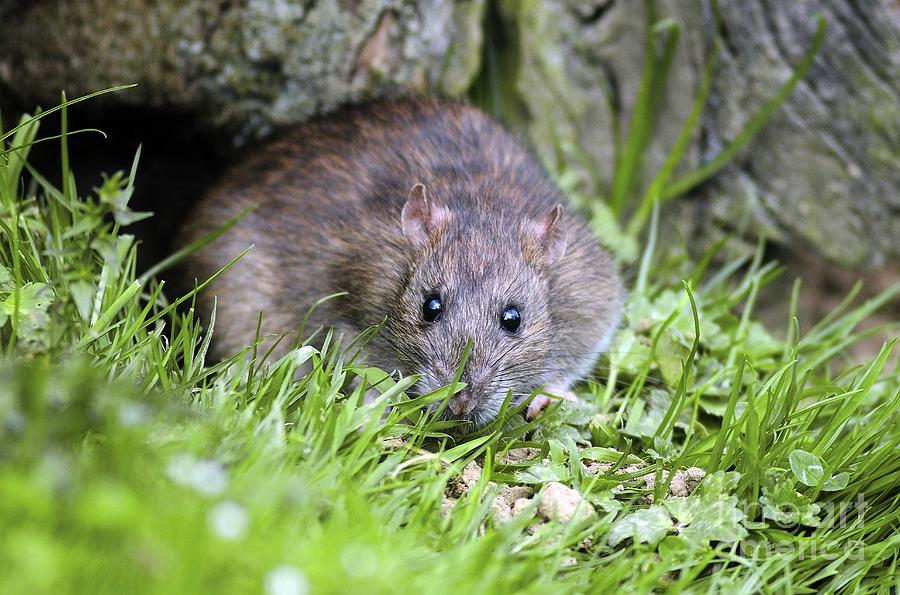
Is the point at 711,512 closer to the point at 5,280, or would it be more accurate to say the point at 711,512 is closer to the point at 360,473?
the point at 360,473

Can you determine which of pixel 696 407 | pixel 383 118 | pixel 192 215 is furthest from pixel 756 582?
pixel 192 215

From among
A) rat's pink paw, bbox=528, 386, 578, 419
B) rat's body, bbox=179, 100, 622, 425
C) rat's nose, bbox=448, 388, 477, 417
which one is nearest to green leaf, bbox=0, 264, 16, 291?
rat's body, bbox=179, 100, 622, 425

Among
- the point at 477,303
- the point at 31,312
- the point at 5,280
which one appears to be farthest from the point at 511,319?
the point at 5,280

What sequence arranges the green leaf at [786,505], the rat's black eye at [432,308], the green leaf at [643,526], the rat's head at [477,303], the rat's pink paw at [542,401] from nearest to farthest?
the green leaf at [643,526] → the green leaf at [786,505] → the rat's head at [477,303] → the rat's black eye at [432,308] → the rat's pink paw at [542,401]

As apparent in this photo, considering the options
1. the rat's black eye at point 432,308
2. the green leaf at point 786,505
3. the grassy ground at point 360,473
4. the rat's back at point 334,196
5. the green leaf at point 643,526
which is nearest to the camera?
the grassy ground at point 360,473

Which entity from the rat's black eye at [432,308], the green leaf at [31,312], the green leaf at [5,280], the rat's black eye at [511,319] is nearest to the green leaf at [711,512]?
the rat's black eye at [511,319]

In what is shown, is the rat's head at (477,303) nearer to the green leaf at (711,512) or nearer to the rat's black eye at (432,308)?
the rat's black eye at (432,308)
